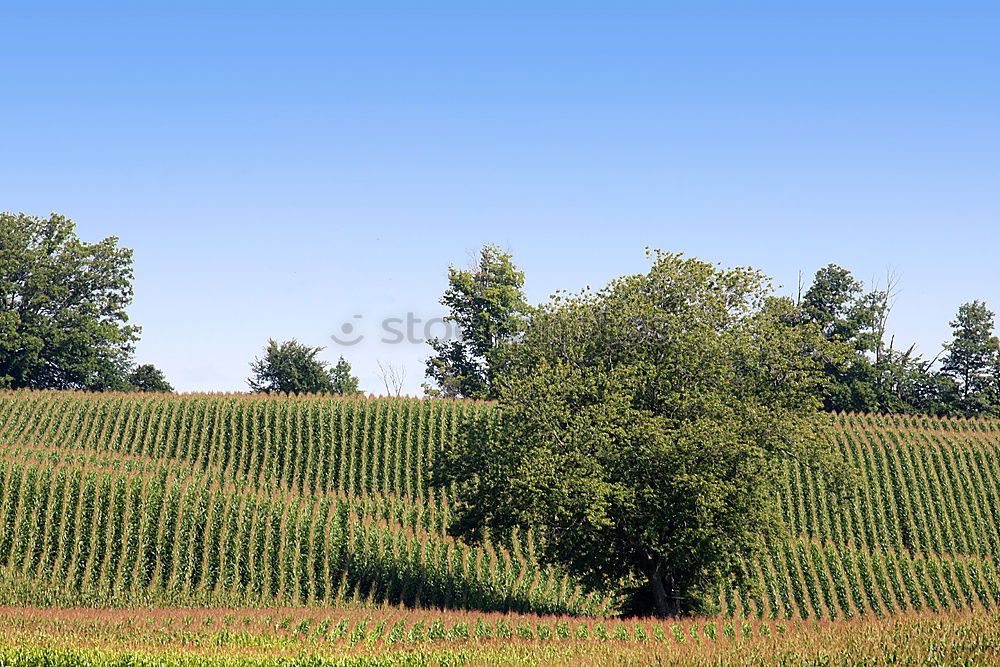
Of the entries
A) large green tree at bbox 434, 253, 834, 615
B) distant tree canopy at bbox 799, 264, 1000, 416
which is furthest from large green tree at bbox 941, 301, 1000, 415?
large green tree at bbox 434, 253, 834, 615

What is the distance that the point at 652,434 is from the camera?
2397cm

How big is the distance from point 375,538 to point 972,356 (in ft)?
182

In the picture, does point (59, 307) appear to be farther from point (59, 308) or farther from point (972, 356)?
point (972, 356)

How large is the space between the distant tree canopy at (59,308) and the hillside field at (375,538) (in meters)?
26.5

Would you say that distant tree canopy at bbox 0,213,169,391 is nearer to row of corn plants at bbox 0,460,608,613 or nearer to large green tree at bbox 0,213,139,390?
large green tree at bbox 0,213,139,390

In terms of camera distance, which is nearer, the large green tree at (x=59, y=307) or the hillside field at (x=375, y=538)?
the hillside field at (x=375, y=538)

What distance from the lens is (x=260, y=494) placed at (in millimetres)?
32844

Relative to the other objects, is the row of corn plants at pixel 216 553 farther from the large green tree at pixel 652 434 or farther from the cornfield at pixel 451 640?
the cornfield at pixel 451 640

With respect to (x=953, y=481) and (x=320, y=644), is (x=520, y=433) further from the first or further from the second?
(x=953, y=481)

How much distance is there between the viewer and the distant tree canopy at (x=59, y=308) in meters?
65.6

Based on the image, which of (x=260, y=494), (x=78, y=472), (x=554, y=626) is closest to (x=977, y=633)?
(x=554, y=626)

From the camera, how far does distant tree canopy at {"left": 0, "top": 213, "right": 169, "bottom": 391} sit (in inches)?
2581

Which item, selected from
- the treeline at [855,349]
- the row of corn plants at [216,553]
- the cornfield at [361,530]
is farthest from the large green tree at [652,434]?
the treeline at [855,349]

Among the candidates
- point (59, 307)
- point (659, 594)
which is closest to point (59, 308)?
point (59, 307)
